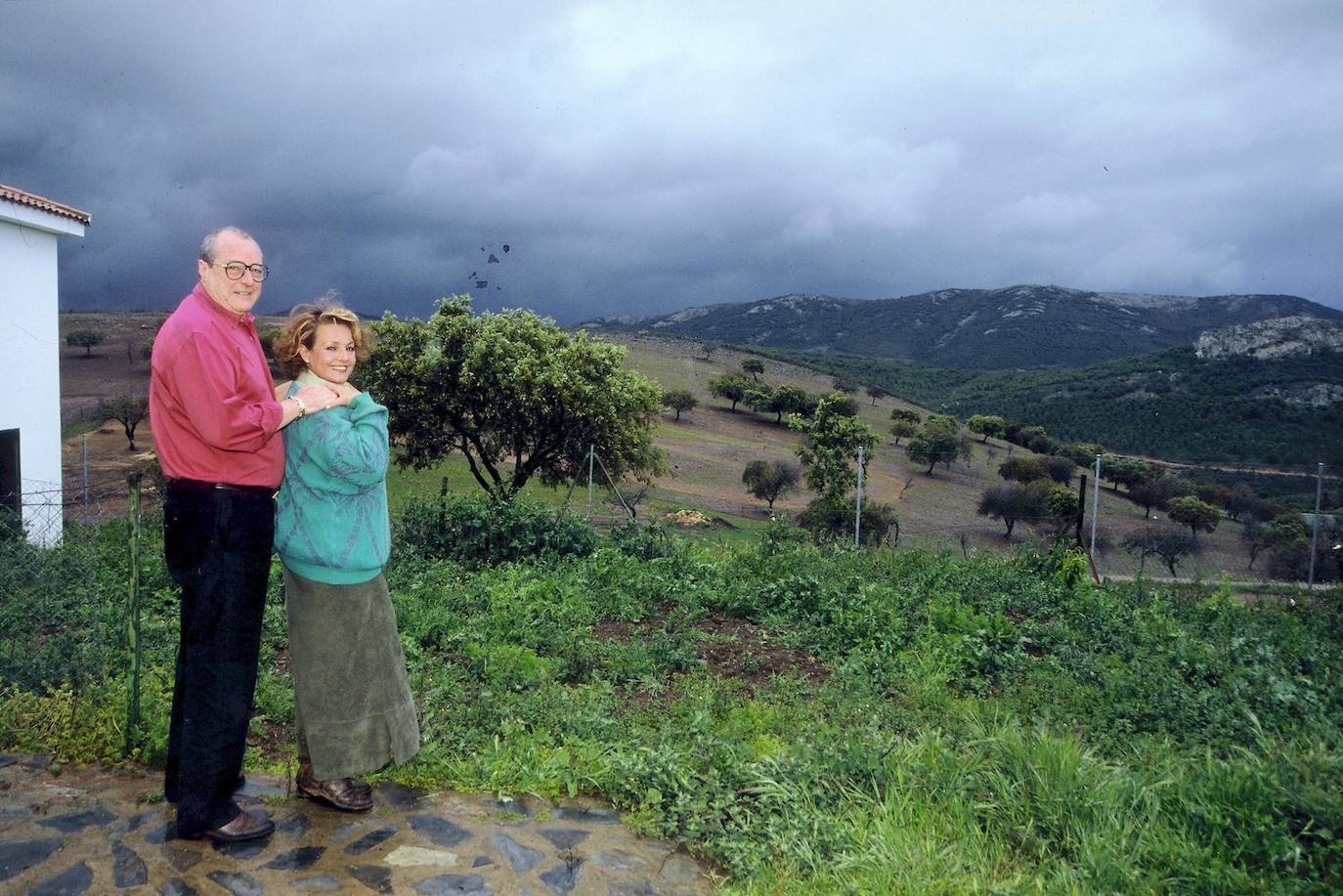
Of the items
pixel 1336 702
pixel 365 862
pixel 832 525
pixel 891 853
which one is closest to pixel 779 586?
pixel 1336 702

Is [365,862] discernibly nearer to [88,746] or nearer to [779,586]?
[88,746]

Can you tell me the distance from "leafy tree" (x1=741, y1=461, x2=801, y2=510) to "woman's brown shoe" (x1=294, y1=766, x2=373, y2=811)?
24.7 meters

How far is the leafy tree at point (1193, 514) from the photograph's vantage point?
1809 cm

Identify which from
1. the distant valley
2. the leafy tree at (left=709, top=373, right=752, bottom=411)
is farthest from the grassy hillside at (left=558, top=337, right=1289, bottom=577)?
the distant valley

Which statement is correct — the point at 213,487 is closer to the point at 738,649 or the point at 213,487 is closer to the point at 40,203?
the point at 738,649

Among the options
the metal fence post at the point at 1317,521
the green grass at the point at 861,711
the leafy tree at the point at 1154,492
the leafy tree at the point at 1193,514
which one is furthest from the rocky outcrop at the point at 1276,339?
the green grass at the point at 861,711

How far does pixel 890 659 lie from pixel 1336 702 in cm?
244

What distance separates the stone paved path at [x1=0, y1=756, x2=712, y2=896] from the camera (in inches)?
118

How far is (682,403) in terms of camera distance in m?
39.6

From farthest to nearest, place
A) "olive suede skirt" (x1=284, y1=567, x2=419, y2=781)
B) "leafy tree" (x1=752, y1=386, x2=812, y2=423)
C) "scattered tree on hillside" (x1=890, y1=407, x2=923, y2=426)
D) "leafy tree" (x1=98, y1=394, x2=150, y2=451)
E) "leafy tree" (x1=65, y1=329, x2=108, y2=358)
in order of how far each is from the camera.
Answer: "leafy tree" (x1=65, y1=329, x2=108, y2=358), "leafy tree" (x1=752, y1=386, x2=812, y2=423), "scattered tree on hillside" (x1=890, y1=407, x2=923, y2=426), "leafy tree" (x1=98, y1=394, x2=150, y2=451), "olive suede skirt" (x1=284, y1=567, x2=419, y2=781)

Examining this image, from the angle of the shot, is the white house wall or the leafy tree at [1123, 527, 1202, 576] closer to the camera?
the white house wall

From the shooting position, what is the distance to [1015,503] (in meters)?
24.0

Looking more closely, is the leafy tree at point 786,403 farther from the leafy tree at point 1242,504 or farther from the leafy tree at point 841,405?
the leafy tree at point 1242,504

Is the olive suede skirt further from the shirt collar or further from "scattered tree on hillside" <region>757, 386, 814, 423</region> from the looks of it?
"scattered tree on hillside" <region>757, 386, 814, 423</region>
